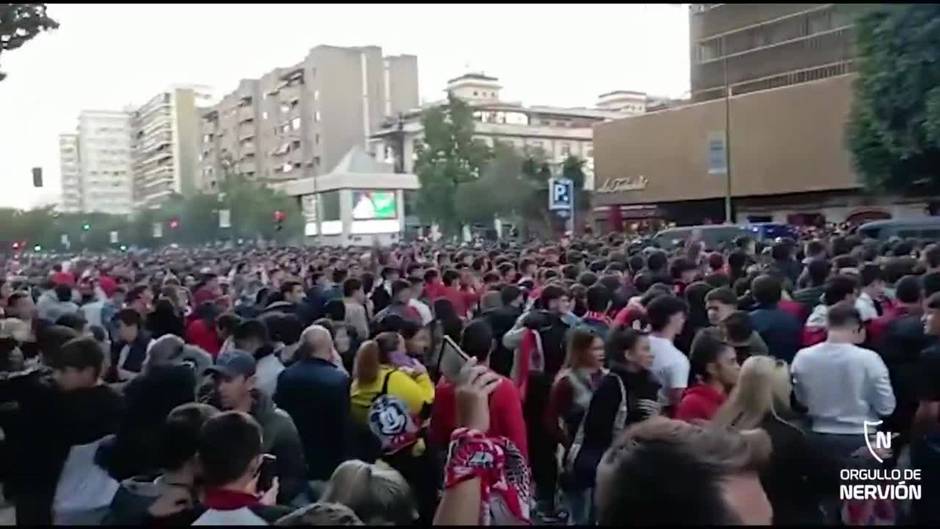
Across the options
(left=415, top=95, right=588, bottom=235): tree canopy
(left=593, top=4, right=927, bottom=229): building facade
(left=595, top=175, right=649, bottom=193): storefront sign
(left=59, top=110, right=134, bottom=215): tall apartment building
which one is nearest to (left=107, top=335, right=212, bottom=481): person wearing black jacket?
(left=593, top=4, right=927, bottom=229): building facade

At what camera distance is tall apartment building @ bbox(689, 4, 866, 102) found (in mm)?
51375

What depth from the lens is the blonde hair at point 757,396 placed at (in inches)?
166

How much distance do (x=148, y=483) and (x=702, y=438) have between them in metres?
2.48

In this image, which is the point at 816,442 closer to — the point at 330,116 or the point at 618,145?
the point at 618,145

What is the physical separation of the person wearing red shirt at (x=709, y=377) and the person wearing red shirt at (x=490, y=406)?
2.59ft

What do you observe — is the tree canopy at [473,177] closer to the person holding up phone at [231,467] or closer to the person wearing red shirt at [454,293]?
the person wearing red shirt at [454,293]

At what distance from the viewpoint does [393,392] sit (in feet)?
18.5

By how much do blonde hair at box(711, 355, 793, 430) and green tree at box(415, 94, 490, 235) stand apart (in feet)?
192

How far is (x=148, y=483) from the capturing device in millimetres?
3826

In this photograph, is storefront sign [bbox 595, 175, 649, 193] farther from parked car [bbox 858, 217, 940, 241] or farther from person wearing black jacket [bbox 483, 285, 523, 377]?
person wearing black jacket [bbox 483, 285, 523, 377]

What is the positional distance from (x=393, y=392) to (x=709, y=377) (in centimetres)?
175

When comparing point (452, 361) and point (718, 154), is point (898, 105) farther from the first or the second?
point (452, 361)

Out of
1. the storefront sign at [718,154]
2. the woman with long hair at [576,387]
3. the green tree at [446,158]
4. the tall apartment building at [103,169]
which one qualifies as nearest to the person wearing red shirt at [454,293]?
the woman with long hair at [576,387]

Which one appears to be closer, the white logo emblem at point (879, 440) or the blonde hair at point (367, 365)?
the white logo emblem at point (879, 440)
